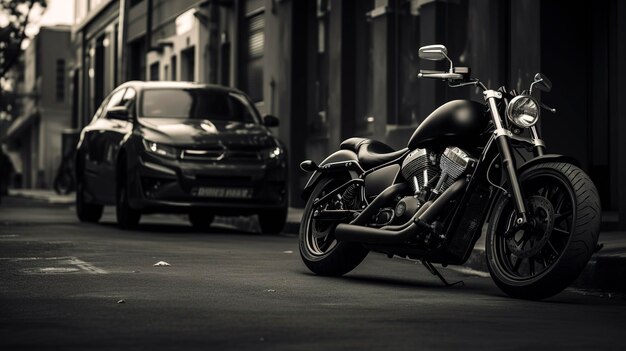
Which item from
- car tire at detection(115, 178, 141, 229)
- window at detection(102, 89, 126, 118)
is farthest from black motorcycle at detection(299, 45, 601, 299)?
window at detection(102, 89, 126, 118)

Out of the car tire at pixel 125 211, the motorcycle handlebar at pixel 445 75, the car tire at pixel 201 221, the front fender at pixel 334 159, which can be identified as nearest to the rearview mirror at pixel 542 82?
the motorcycle handlebar at pixel 445 75

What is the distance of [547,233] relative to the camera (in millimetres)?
7523

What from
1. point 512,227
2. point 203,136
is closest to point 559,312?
point 512,227

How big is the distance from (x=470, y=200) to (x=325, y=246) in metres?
1.63

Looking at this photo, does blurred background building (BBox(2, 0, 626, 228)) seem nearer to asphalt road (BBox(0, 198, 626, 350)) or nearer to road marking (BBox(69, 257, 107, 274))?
asphalt road (BBox(0, 198, 626, 350))

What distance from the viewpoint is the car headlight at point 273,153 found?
598 inches

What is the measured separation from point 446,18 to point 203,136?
3.97 m

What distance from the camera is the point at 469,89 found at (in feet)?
52.8

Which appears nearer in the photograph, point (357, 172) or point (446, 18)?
point (357, 172)

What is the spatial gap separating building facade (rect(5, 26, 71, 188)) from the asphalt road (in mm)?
57364

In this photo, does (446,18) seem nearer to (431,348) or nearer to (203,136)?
(203,136)

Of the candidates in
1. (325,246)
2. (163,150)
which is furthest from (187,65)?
(325,246)

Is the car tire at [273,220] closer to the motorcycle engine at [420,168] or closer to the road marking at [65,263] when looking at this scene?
the road marking at [65,263]

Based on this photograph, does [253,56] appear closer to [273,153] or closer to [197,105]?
[197,105]
